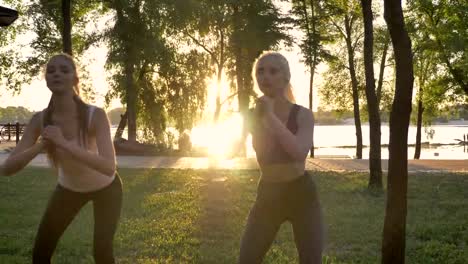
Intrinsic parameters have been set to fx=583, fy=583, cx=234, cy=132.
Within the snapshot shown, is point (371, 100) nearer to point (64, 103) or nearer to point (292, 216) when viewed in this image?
point (292, 216)

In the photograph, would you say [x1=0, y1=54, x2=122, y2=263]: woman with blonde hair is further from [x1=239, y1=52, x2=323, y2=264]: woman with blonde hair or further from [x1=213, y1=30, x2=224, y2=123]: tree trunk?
[x1=213, y1=30, x2=224, y2=123]: tree trunk

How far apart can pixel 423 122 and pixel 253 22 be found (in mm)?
22188

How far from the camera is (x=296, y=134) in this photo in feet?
12.1

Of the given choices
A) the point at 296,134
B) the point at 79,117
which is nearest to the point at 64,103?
the point at 79,117

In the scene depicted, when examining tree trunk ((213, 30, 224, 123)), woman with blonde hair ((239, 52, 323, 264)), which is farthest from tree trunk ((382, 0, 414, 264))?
tree trunk ((213, 30, 224, 123))

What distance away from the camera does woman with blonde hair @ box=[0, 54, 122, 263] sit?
3.90m

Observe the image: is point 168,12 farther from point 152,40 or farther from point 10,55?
point 10,55

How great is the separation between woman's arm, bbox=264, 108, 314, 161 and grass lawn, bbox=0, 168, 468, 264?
3.72 meters

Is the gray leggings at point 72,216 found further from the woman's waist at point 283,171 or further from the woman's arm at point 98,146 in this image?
the woman's waist at point 283,171

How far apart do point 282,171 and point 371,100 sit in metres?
10.4

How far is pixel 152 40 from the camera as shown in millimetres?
26031

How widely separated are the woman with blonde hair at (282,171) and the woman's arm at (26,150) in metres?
1.42

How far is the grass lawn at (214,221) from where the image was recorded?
24.5 feet

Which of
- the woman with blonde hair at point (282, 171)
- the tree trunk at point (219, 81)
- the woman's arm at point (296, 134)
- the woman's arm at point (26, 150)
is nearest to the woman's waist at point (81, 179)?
the woman's arm at point (26, 150)
